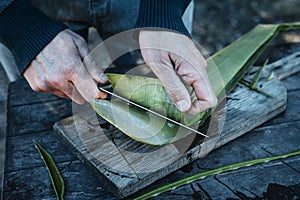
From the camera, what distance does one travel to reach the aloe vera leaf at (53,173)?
42.1 inches

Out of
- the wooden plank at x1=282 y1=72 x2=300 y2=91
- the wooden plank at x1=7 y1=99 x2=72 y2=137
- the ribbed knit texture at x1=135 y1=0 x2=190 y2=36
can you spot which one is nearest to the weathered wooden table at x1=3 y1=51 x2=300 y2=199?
the wooden plank at x1=7 y1=99 x2=72 y2=137

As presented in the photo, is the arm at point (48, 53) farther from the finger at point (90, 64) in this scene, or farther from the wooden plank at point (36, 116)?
the wooden plank at point (36, 116)

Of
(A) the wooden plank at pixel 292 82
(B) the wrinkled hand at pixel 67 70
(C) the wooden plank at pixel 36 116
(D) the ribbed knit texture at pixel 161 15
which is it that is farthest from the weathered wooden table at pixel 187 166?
(D) the ribbed knit texture at pixel 161 15

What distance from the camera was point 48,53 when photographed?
1170mm

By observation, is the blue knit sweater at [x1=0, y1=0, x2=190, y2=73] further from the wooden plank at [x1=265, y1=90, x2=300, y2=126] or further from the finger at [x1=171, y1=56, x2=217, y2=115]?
Result: the wooden plank at [x1=265, y1=90, x2=300, y2=126]

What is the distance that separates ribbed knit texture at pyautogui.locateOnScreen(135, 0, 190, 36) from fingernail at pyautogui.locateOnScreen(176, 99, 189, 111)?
0.81ft

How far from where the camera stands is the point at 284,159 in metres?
1.17

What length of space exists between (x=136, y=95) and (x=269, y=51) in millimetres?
923

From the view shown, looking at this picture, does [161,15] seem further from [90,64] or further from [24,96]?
[24,96]

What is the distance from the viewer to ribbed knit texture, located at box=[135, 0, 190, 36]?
123 cm

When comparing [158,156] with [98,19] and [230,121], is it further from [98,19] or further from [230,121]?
[98,19]

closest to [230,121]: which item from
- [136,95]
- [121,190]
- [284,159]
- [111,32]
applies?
[284,159]

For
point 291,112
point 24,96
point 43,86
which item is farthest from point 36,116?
point 291,112

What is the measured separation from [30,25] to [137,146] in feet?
1.64
